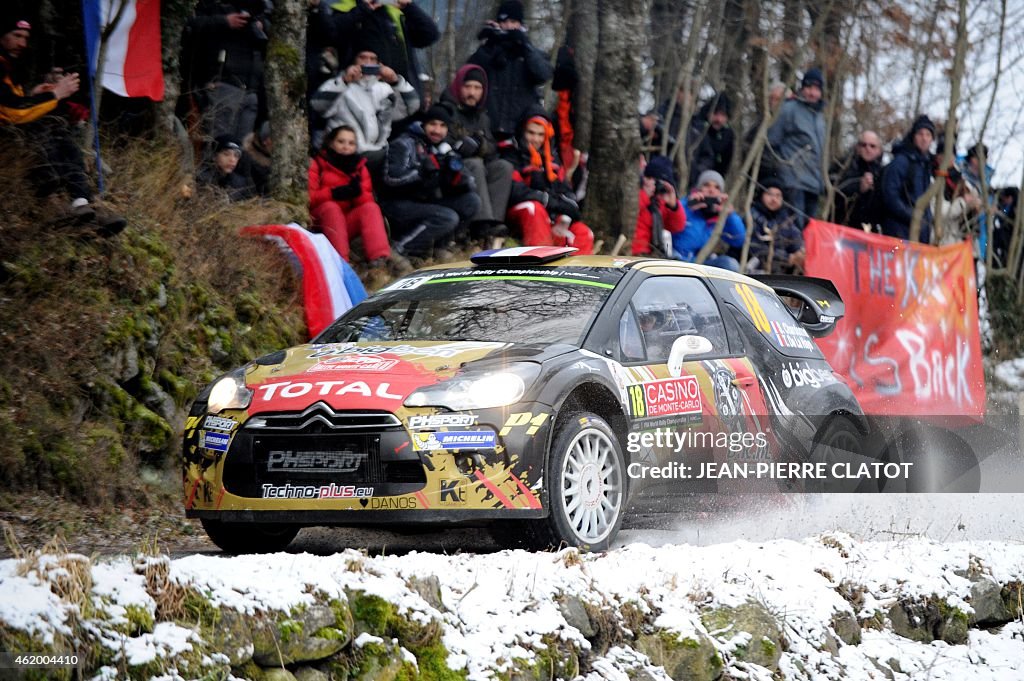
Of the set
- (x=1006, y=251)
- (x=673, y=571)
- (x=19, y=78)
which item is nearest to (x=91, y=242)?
(x=19, y=78)

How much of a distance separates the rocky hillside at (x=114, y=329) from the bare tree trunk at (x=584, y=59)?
7.18 metres

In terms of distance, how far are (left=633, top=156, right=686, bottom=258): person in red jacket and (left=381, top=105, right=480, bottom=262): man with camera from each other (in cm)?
327

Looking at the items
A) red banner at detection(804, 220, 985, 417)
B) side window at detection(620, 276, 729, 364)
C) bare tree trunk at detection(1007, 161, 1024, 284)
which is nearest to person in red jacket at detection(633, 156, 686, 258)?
red banner at detection(804, 220, 985, 417)

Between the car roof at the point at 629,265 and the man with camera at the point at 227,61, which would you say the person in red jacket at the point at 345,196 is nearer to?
the man with camera at the point at 227,61

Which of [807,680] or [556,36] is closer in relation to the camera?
[807,680]

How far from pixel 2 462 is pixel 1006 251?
56.9ft

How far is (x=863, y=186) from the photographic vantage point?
18.7m

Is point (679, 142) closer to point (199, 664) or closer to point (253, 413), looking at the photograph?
point (253, 413)

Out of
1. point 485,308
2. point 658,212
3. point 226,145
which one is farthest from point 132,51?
point 658,212

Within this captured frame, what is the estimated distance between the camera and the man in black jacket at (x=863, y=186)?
18.5 metres

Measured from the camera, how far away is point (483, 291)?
7.89 metres

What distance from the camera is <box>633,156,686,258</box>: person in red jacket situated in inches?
649

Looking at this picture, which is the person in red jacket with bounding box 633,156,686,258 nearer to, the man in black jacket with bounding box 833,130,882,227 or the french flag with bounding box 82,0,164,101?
the man in black jacket with bounding box 833,130,882,227

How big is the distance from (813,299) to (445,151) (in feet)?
15.8
